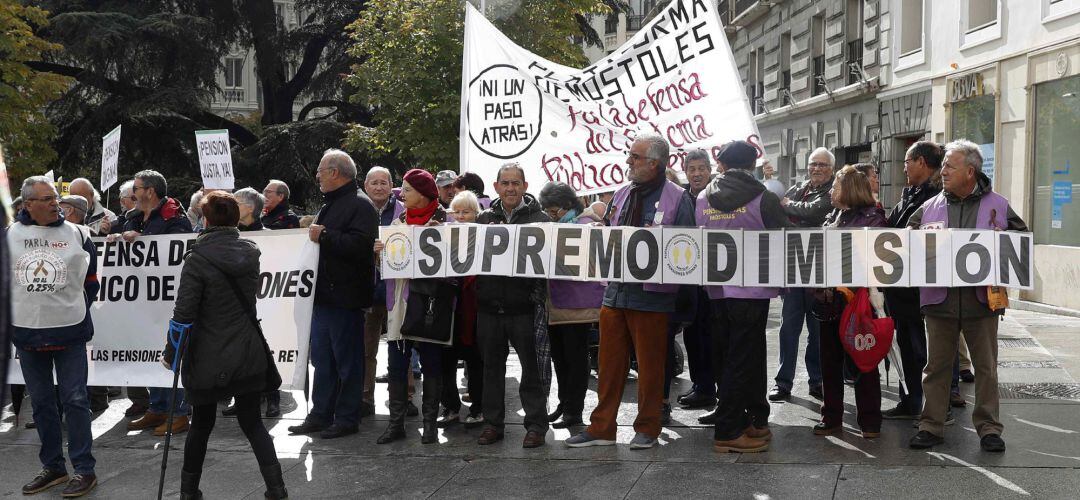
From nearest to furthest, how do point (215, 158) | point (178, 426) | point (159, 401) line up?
1. point (178, 426)
2. point (159, 401)
3. point (215, 158)

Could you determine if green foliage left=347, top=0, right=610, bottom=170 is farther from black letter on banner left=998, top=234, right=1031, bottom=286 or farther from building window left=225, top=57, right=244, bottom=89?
building window left=225, top=57, right=244, bottom=89

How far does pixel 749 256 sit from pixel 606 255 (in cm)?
89

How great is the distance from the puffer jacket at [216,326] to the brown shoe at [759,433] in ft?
9.59

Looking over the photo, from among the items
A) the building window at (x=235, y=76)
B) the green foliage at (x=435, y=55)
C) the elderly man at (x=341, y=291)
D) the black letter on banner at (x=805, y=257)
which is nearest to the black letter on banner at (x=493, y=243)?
the elderly man at (x=341, y=291)

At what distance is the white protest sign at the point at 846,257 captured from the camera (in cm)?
653

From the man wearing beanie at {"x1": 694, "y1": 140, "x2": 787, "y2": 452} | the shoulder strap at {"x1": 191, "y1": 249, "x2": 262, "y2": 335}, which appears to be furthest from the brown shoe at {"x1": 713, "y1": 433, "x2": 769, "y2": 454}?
the shoulder strap at {"x1": 191, "y1": 249, "x2": 262, "y2": 335}

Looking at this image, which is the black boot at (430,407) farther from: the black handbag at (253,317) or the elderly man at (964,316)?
the elderly man at (964,316)

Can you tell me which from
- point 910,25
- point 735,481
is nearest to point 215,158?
point 735,481

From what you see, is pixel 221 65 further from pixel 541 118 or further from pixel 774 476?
pixel 774 476

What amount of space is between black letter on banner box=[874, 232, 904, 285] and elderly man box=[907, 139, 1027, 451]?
209mm

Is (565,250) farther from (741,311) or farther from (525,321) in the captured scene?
(741,311)

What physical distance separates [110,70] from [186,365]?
2396cm

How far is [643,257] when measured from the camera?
6.62m

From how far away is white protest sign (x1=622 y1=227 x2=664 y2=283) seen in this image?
259 inches
